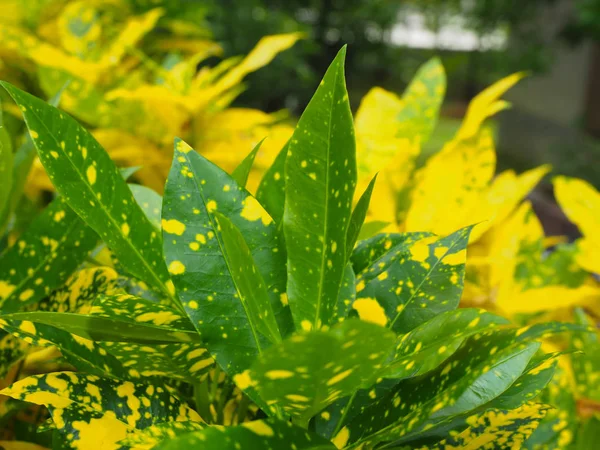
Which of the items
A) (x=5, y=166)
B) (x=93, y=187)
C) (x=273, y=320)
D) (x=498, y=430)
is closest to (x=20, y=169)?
(x=5, y=166)

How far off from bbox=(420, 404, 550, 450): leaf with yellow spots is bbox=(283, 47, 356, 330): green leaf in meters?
0.10

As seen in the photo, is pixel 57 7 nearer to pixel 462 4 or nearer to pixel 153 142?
pixel 153 142

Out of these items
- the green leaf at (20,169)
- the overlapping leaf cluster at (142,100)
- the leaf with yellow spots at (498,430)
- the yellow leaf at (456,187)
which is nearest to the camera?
the leaf with yellow spots at (498,430)

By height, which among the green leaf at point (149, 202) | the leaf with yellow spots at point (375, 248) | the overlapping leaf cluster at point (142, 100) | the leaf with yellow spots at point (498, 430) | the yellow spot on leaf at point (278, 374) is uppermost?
the overlapping leaf cluster at point (142, 100)

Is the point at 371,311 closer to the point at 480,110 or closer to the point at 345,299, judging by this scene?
the point at 345,299

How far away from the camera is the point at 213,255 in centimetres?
30

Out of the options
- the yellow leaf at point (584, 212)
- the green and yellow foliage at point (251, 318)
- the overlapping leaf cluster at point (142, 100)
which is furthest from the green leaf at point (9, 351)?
the yellow leaf at point (584, 212)

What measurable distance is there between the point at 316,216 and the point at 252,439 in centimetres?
11

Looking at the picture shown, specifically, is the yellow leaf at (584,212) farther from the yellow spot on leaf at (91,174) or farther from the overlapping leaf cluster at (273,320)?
the yellow spot on leaf at (91,174)

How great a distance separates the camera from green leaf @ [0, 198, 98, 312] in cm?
41

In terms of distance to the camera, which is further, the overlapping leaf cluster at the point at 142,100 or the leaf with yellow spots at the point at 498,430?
the overlapping leaf cluster at the point at 142,100

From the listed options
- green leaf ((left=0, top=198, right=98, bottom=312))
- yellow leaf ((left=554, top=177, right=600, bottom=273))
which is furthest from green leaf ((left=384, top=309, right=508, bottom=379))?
yellow leaf ((left=554, top=177, right=600, bottom=273))

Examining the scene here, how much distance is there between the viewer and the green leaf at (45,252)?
414 mm

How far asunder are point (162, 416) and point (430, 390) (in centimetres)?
14
